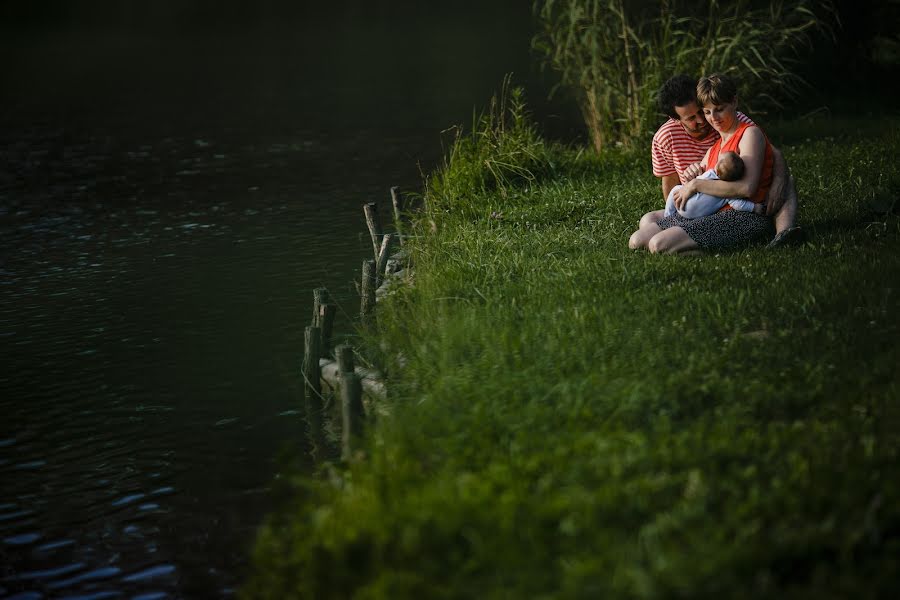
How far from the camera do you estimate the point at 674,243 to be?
7418mm

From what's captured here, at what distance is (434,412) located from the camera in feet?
17.3

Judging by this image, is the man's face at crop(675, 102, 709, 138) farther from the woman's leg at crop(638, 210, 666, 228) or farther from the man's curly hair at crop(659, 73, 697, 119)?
the woman's leg at crop(638, 210, 666, 228)

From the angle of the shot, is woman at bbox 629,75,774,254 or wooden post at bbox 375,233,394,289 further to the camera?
wooden post at bbox 375,233,394,289

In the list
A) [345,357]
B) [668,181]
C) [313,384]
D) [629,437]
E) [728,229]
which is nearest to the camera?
[629,437]

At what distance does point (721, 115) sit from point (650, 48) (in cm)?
554

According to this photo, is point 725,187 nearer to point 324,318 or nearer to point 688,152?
point 688,152

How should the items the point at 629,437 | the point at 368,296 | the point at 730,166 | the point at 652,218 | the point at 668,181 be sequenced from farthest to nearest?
the point at 368,296 → the point at 668,181 → the point at 652,218 → the point at 730,166 → the point at 629,437

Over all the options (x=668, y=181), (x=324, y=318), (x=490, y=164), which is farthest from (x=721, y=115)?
(x=490, y=164)

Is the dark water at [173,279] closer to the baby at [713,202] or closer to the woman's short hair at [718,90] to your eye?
the baby at [713,202]

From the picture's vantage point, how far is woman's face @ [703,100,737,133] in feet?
23.7

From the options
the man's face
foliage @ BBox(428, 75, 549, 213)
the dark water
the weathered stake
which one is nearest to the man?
the man's face

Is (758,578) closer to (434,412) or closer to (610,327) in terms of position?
(434,412)

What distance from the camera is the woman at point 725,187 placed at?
7.18 meters

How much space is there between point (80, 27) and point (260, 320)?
1513 inches
